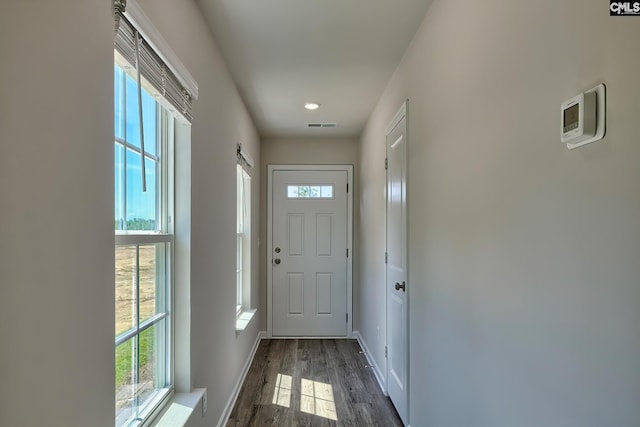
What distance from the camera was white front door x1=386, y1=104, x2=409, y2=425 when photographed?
257 cm

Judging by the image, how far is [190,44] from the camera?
190cm

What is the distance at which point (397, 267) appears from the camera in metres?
2.83

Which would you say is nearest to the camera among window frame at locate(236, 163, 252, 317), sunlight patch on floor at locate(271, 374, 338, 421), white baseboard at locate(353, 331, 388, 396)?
sunlight patch on floor at locate(271, 374, 338, 421)

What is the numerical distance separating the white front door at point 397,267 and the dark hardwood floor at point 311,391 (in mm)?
271

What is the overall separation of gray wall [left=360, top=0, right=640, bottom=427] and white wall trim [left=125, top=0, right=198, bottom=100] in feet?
3.84

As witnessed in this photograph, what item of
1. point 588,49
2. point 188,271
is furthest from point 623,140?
point 188,271

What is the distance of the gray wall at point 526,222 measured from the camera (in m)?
0.81

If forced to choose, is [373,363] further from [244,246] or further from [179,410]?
[179,410]

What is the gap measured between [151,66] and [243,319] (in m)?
2.72

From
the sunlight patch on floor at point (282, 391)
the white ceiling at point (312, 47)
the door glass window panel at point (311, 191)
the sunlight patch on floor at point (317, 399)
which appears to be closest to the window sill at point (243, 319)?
the sunlight patch on floor at point (282, 391)

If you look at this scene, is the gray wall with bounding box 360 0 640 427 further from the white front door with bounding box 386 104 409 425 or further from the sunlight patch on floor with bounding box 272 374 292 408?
the sunlight patch on floor with bounding box 272 374 292 408

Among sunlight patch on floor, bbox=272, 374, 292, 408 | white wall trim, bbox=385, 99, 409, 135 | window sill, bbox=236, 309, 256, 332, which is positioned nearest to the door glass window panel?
window sill, bbox=236, 309, 256, 332
